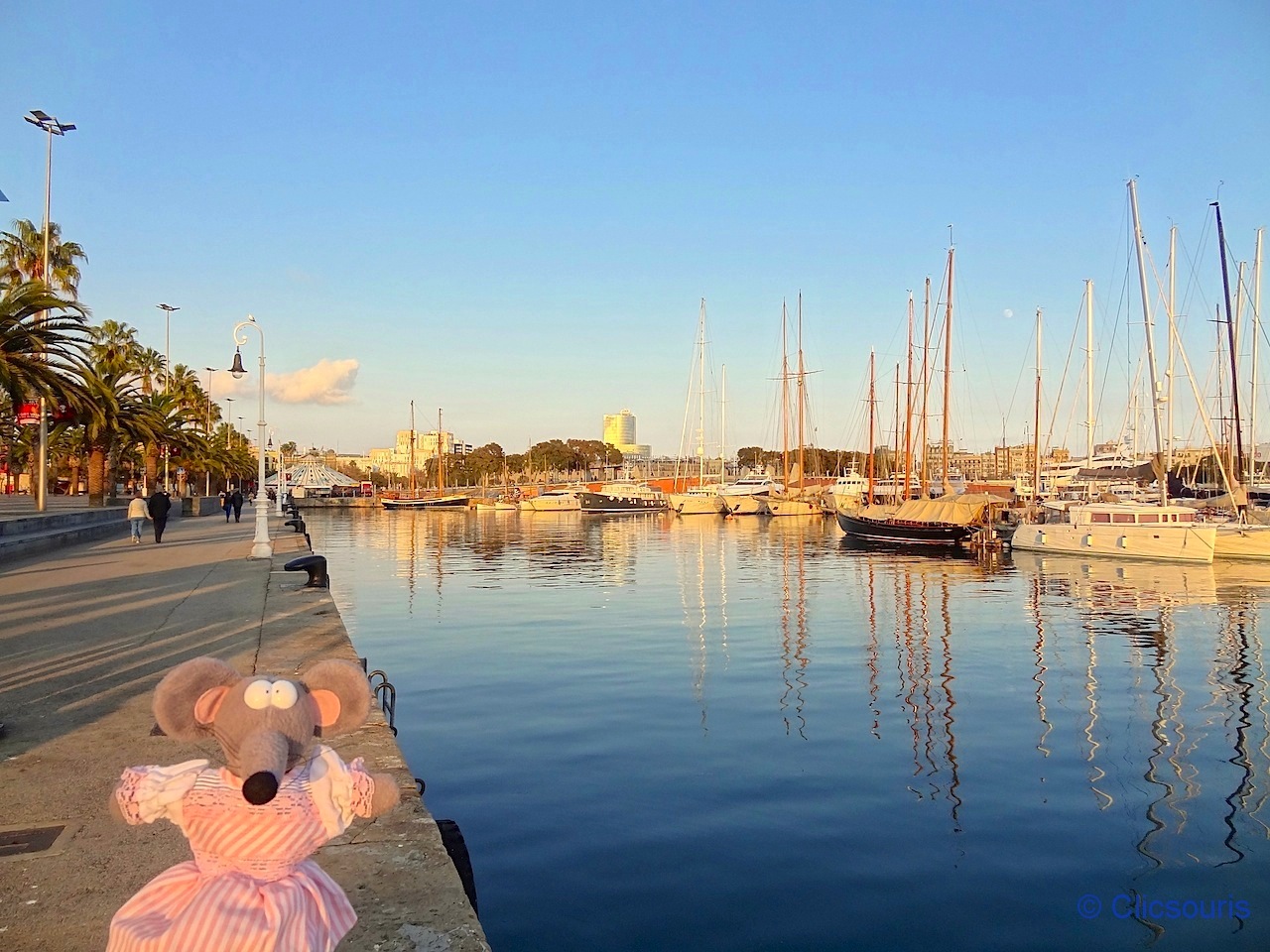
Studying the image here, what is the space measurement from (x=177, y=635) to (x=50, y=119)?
37.9 metres

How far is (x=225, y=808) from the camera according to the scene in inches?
123

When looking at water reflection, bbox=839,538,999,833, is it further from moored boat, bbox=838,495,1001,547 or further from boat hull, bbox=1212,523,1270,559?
moored boat, bbox=838,495,1001,547

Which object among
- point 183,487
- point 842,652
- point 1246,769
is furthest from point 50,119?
point 183,487

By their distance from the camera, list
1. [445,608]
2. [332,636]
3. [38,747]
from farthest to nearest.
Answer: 1. [445,608]
2. [332,636]
3. [38,747]

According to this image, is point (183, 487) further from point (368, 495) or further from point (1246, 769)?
point (1246, 769)

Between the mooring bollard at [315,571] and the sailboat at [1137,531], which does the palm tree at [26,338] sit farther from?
the sailboat at [1137,531]

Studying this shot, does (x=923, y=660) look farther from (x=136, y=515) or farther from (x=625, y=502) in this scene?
(x=625, y=502)

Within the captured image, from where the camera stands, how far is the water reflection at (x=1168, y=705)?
30.6 feet

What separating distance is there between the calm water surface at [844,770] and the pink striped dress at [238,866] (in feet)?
13.8

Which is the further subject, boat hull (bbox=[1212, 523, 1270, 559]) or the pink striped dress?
boat hull (bbox=[1212, 523, 1270, 559])

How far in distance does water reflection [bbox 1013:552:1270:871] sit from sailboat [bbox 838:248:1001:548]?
1912 centimetres

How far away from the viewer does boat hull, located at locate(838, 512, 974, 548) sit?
47812 mm

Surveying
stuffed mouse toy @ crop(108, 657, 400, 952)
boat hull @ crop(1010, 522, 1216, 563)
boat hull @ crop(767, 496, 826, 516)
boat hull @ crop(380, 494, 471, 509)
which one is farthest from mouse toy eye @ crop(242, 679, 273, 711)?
boat hull @ crop(380, 494, 471, 509)

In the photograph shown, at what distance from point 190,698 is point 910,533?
48.6 meters
